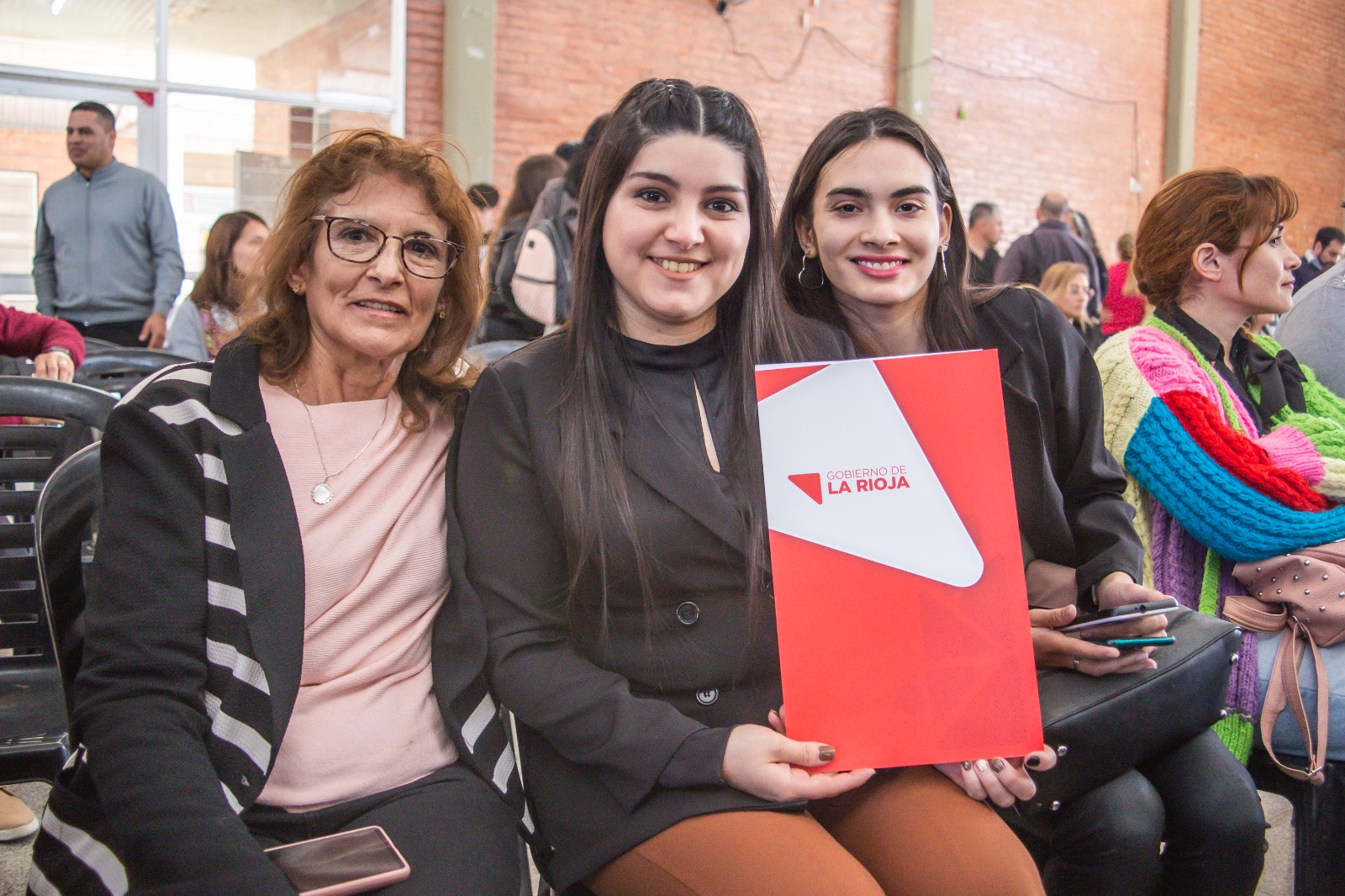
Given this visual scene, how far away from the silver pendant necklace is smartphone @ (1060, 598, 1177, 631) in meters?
1.12

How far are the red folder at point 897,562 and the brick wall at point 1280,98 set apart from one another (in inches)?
500

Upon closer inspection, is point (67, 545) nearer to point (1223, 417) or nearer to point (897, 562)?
point (897, 562)

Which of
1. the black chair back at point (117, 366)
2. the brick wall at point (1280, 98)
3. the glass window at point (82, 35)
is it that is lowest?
the black chair back at point (117, 366)

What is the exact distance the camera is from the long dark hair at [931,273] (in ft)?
6.17

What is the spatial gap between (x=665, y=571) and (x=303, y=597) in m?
0.51

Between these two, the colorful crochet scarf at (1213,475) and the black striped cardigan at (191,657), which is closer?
the black striped cardigan at (191,657)

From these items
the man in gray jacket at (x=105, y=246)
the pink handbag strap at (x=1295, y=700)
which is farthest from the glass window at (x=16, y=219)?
the pink handbag strap at (x=1295, y=700)

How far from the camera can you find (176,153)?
24.6 feet

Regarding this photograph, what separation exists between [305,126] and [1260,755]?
7.73m

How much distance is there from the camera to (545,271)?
4016 mm

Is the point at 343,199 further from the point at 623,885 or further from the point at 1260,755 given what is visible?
the point at 1260,755

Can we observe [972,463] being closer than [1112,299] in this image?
Yes

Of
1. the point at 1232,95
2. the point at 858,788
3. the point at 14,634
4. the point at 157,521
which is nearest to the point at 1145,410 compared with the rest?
the point at 858,788

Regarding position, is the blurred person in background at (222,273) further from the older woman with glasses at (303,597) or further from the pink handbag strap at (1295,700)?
the pink handbag strap at (1295,700)
